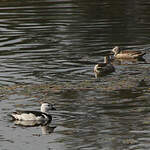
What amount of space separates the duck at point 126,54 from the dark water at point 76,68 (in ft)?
2.22

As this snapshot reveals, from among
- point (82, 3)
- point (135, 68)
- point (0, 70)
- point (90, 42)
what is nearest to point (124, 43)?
point (90, 42)

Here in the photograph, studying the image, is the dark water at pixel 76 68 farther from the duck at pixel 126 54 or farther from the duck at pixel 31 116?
the duck at pixel 126 54

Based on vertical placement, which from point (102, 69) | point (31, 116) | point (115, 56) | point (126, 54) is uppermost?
point (31, 116)

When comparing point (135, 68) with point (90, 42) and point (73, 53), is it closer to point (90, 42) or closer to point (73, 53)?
point (73, 53)

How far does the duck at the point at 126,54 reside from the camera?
91.9ft

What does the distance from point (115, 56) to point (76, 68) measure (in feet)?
10.8

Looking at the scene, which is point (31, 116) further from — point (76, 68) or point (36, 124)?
point (76, 68)

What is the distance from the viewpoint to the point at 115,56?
1127 inches

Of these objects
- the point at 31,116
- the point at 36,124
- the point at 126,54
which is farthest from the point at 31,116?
the point at 126,54

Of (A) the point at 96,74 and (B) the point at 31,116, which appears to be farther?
(A) the point at 96,74

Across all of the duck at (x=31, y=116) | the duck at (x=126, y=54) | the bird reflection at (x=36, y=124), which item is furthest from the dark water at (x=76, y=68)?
the duck at (x=126, y=54)

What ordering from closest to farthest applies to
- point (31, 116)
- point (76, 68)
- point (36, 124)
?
point (31, 116), point (36, 124), point (76, 68)

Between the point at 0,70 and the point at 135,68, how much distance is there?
5187mm

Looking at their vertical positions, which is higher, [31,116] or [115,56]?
[31,116]
